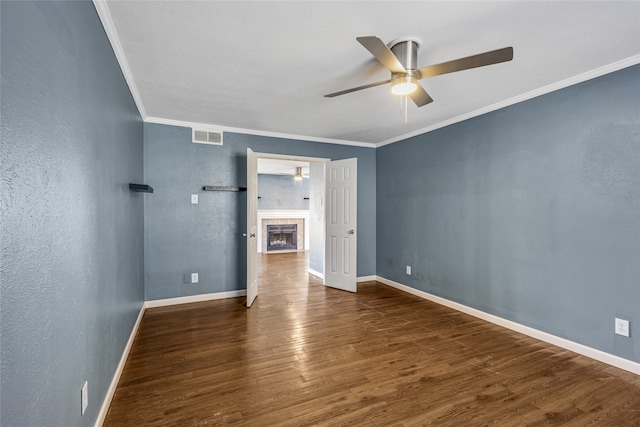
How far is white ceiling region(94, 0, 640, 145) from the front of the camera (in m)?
1.83

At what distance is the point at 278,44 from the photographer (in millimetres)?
2191

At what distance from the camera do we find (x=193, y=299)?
4.24 meters

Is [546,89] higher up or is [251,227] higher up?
[546,89]

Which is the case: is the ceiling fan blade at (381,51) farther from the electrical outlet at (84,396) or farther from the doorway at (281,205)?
the doorway at (281,205)

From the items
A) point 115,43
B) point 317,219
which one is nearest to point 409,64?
point 115,43

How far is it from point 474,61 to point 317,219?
14.3ft

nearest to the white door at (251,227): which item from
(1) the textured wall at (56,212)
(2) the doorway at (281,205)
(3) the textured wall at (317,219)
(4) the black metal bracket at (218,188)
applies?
(4) the black metal bracket at (218,188)

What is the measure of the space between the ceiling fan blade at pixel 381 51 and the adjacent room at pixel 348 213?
0.02m

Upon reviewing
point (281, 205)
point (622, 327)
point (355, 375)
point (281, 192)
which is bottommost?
point (355, 375)

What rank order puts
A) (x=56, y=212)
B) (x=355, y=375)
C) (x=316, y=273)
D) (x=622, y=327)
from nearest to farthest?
(x=56, y=212)
(x=355, y=375)
(x=622, y=327)
(x=316, y=273)

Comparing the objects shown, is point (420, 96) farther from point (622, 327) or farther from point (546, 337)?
point (546, 337)

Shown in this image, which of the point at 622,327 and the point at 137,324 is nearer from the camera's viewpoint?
the point at 622,327

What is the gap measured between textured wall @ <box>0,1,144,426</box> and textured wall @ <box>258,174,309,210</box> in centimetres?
695

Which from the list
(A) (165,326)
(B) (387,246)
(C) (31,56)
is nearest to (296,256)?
(B) (387,246)
